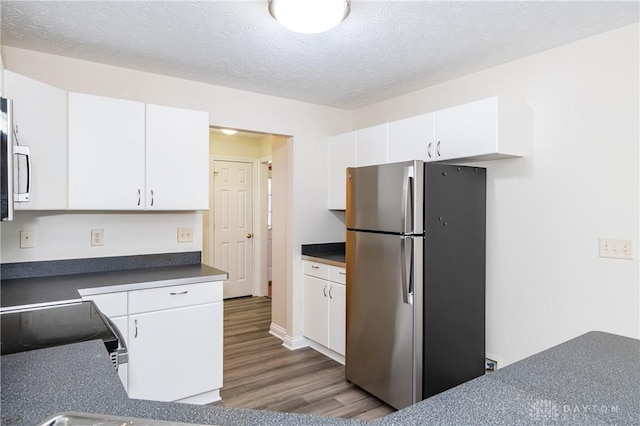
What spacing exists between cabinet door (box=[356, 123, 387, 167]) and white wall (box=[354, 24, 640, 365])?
0.76m

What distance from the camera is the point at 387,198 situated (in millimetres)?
2496

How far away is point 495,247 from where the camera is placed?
107 inches

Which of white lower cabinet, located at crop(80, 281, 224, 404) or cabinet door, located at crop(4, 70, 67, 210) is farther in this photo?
white lower cabinet, located at crop(80, 281, 224, 404)

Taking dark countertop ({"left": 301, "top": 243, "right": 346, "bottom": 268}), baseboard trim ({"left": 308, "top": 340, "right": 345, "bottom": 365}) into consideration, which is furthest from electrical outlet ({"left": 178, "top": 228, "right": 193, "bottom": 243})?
baseboard trim ({"left": 308, "top": 340, "right": 345, "bottom": 365})

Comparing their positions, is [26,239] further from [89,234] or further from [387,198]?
[387,198]

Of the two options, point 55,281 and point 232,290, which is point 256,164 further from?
point 55,281

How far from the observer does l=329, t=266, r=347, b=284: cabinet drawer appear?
3.14m

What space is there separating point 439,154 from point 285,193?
161 cm

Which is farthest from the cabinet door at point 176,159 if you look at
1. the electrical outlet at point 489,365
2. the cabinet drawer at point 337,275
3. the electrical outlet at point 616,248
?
the electrical outlet at point 616,248

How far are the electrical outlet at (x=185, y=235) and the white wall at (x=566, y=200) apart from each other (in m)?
2.28

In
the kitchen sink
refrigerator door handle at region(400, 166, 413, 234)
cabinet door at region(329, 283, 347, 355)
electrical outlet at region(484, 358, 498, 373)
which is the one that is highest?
refrigerator door handle at region(400, 166, 413, 234)

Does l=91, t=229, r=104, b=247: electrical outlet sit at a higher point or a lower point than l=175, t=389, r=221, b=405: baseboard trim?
higher

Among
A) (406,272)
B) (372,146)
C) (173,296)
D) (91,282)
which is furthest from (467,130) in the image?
(91,282)

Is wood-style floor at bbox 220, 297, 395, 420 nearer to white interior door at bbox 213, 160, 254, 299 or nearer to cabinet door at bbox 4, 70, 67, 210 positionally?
white interior door at bbox 213, 160, 254, 299
